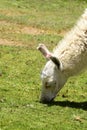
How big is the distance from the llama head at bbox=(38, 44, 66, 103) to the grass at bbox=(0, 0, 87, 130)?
249 millimetres

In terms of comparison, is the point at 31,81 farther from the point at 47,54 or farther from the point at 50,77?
the point at 47,54

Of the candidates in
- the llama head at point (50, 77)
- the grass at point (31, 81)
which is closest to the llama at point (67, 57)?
the llama head at point (50, 77)

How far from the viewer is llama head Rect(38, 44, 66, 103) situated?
37.0ft

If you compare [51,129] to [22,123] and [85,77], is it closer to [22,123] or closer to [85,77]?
[22,123]

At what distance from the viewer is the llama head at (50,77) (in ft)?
→ 37.0

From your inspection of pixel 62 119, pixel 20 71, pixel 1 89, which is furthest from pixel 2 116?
pixel 20 71

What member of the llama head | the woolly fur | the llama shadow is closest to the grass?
the llama shadow

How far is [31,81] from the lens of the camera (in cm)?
1458

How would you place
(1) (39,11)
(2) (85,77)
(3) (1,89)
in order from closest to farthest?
1. (3) (1,89)
2. (2) (85,77)
3. (1) (39,11)

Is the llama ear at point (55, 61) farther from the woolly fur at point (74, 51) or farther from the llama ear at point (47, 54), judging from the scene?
the woolly fur at point (74, 51)

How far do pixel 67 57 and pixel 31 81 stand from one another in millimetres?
3353

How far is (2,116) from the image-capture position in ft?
31.9

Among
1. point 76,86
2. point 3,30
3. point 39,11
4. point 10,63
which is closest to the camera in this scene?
point 76,86

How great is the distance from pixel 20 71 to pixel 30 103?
422 cm
